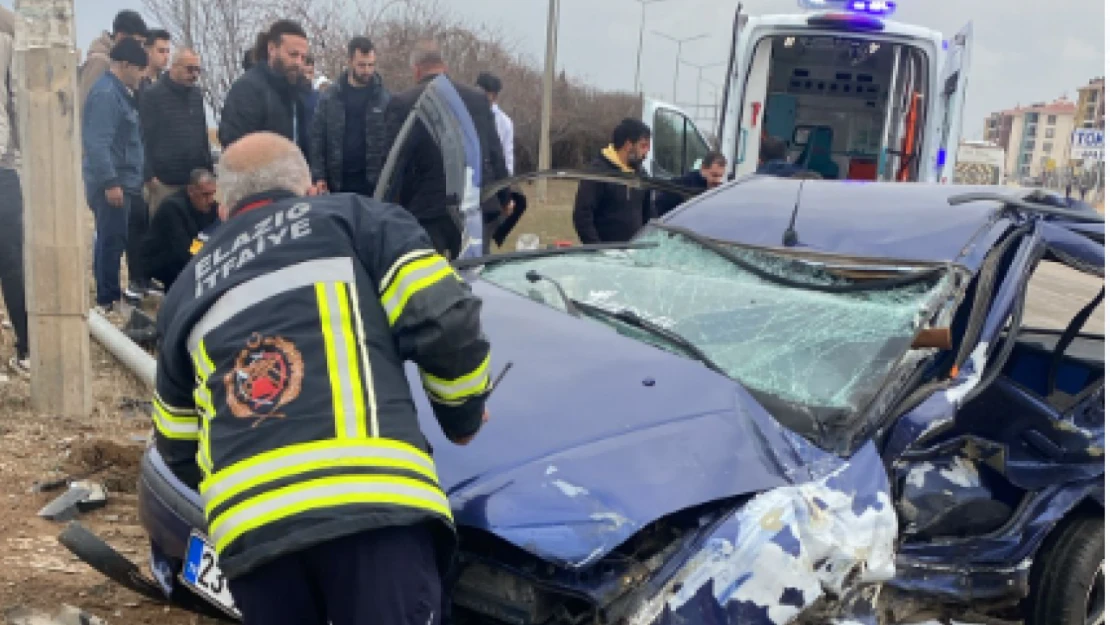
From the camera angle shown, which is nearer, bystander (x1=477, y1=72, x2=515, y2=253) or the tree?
bystander (x1=477, y1=72, x2=515, y2=253)

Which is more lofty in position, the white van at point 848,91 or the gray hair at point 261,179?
the white van at point 848,91

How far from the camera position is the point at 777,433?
7.89 feet

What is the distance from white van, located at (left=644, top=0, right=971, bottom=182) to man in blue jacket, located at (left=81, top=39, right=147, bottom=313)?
404cm

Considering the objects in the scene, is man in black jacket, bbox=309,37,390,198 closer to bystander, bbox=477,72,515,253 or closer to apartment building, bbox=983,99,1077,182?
bystander, bbox=477,72,515,253

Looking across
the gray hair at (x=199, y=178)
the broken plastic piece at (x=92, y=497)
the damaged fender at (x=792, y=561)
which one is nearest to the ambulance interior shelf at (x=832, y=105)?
the gray hair at (x=199, y=178)

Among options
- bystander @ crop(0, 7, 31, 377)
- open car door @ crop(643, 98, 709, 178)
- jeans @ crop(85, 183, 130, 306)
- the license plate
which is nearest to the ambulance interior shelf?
open car door @ crop(643, 98, 709, 178)

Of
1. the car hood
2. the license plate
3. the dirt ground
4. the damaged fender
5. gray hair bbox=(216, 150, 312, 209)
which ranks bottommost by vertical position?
the dirt ground

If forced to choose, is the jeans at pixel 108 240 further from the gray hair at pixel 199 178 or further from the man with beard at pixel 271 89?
the man with beard at pixel 271 89

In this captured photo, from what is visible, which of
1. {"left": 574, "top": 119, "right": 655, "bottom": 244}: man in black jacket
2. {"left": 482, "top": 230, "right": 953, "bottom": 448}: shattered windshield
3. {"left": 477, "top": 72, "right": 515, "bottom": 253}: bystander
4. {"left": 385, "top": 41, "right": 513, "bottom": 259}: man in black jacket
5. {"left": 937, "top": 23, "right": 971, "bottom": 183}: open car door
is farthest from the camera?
{"left": 937, "top": 23, "right": 971, "bottom": 183}: open car door

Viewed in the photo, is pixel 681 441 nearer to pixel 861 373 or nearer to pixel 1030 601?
pixel 861 373

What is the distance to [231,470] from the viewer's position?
1.86 metres

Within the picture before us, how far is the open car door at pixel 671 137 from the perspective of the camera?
10906mm

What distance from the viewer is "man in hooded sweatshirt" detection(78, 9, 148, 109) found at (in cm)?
648

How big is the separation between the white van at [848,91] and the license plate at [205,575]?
5993 millimetres
